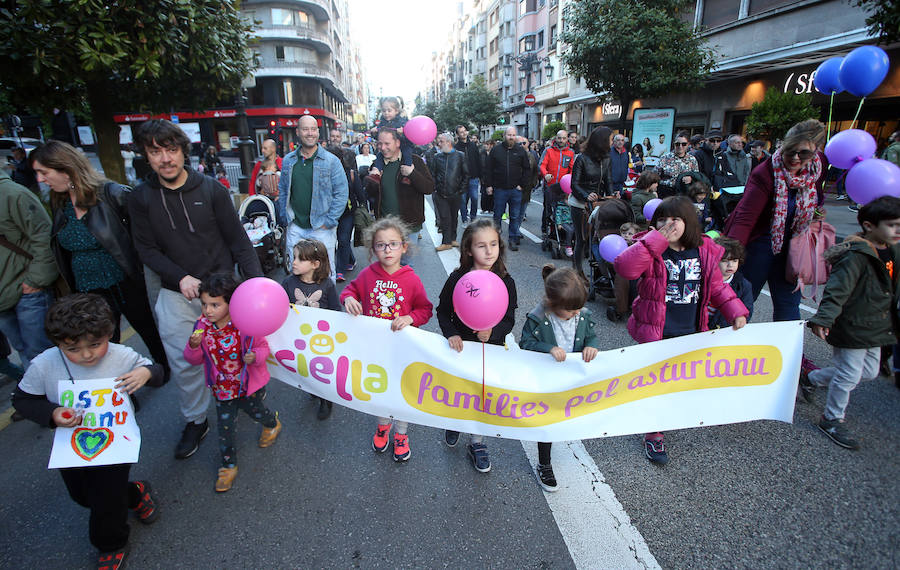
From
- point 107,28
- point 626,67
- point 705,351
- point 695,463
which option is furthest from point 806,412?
point 626,67

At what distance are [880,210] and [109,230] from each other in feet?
15.8

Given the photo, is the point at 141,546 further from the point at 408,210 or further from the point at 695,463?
the point at 408,210

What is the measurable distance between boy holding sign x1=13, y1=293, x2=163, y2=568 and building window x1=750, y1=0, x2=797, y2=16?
19.8 metres

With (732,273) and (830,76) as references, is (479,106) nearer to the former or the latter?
(830,76)

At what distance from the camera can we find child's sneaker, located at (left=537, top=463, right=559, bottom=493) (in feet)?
8.19

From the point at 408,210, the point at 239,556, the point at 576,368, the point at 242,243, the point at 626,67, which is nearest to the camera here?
the point at 239,556

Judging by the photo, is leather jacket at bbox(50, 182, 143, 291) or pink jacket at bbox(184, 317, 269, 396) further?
leather jacket at bbox(50, 182, 143, 291)

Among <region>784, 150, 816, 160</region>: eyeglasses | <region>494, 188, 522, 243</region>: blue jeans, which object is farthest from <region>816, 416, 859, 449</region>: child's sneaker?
<region>494, 188, 522, 243</region>: blue jeans

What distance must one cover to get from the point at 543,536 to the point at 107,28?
635 centimetres

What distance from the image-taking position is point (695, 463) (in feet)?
8.86

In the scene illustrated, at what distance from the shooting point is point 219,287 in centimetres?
242

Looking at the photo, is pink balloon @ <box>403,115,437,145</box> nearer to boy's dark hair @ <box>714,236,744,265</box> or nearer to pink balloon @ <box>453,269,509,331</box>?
boy's dark hair @ <box>714,236,744,265</box>

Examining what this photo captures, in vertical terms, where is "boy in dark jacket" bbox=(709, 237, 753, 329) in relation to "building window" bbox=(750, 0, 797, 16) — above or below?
below

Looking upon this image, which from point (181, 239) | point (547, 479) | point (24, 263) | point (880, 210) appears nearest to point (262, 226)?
point (24, 263)
